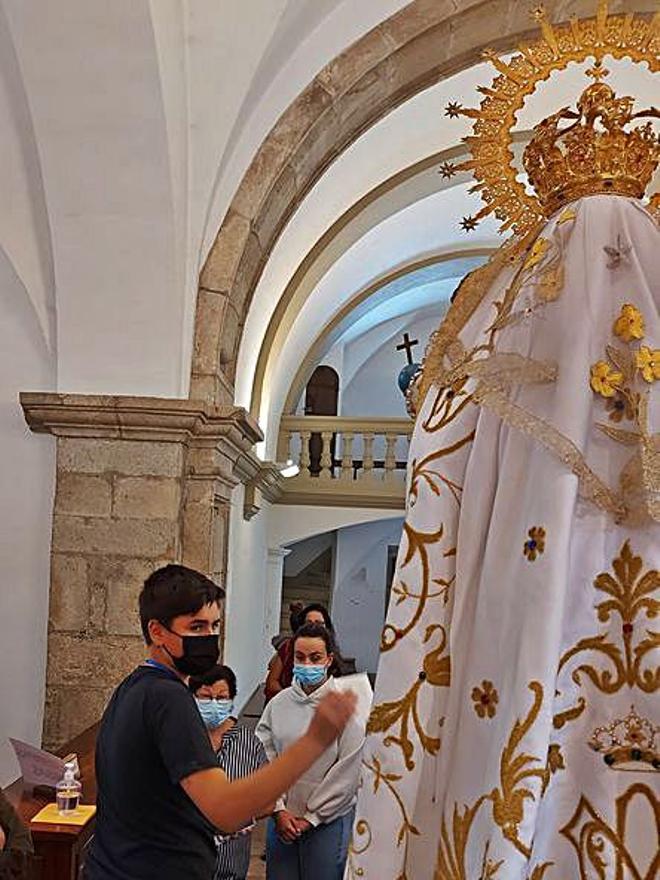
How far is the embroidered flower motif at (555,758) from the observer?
3.70ft

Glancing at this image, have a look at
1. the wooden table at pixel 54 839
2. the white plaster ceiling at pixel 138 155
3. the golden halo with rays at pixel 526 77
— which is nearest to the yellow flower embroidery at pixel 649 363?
the golden halo with rays at pixel 526 77

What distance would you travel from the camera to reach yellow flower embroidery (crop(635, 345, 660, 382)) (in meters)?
1.19

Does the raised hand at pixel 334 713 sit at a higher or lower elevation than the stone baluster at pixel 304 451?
lower

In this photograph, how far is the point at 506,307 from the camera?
4.36 feet

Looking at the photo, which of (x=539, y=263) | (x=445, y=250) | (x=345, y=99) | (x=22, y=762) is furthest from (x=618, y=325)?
(x=445, y=250)

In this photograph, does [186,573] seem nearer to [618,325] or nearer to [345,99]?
[618,325]

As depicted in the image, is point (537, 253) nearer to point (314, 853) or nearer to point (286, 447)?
point (314, 853)

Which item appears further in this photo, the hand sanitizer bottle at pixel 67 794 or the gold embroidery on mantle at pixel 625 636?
the hand sanitizer bottle at pixel 67 794

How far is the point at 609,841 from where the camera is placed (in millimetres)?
1090

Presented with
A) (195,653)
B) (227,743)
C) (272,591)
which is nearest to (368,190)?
(272,591)

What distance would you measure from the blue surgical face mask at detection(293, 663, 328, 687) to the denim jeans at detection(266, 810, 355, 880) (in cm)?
48

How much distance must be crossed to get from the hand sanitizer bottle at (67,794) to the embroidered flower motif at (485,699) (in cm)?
217

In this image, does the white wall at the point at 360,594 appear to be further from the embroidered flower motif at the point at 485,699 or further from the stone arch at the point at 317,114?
the embroidered flower motif at the point at 485,699

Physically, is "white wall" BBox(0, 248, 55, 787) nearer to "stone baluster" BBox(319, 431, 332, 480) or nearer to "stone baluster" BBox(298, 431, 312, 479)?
"stone baluster" BBox(298, 431, 312, 479)
